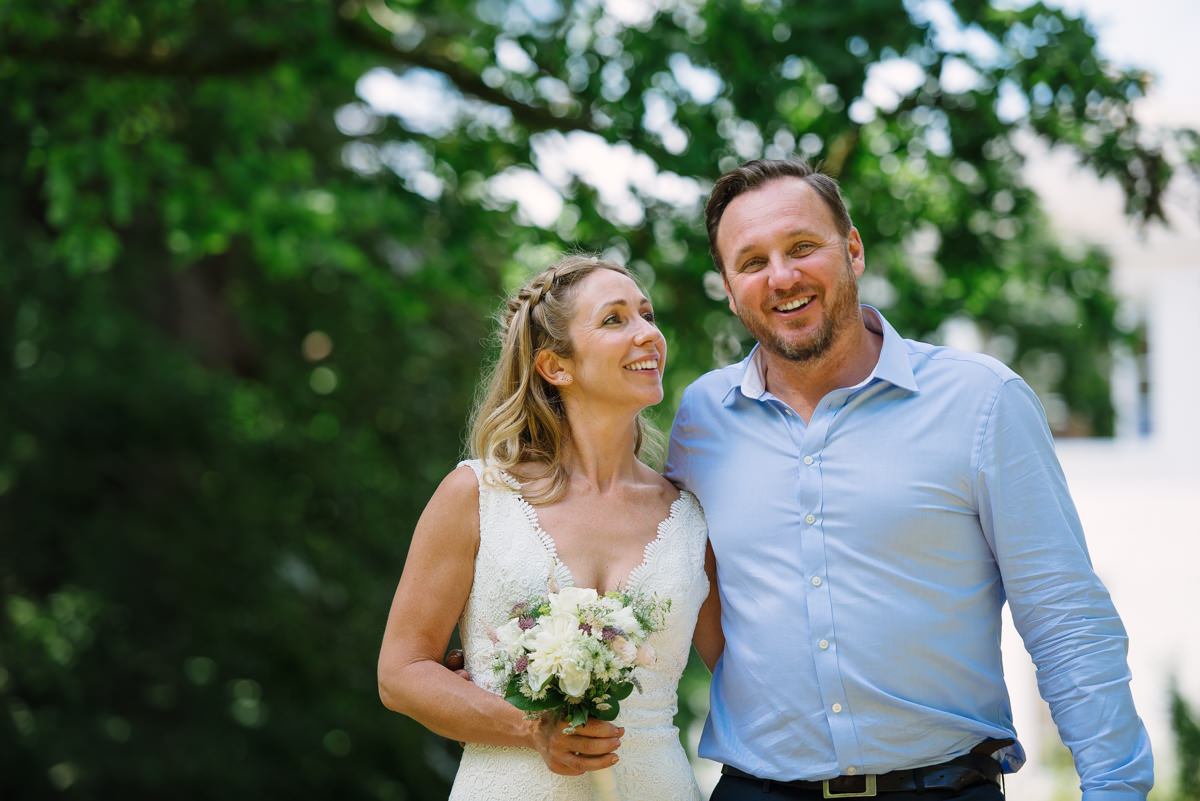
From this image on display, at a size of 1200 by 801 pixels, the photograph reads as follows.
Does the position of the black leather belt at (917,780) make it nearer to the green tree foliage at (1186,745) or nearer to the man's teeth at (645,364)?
the man's teeth at (645,364)

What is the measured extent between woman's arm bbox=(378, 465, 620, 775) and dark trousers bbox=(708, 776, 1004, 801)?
1.40 feet

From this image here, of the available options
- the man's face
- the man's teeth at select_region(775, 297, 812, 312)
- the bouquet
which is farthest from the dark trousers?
the man's teeth at select_region(775, 297, 812, 312)

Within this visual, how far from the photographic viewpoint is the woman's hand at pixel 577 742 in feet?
8.81

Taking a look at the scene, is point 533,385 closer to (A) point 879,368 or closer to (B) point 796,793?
(A) point 879,368

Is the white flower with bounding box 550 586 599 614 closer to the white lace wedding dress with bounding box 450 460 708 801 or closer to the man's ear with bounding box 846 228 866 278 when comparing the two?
the white lace wedding dress with bounding box 450 460 708 801

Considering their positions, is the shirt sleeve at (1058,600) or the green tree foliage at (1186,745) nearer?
the shirt sleeve at (1058,600)

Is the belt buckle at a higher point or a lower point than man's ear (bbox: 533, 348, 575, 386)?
lower

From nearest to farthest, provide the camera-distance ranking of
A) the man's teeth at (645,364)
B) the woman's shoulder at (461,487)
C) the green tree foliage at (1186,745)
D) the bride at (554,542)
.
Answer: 1. the bride at (554,542)
2. the woman's shoulder at (461,487)
3. the man's teeth at (645,364)
4. the green tree foliage at (1186,745)

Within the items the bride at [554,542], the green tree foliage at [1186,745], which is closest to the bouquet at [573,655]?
the bride at [554,542]

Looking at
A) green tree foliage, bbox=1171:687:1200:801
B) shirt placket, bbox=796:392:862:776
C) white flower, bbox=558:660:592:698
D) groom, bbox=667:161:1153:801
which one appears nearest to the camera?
white flower, bbox=558:660:592:698

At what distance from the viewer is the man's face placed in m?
3.05

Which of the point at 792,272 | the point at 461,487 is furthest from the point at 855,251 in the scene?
the point at 461,487

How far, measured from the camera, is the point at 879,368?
2992 millimetres

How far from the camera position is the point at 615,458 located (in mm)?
3346
